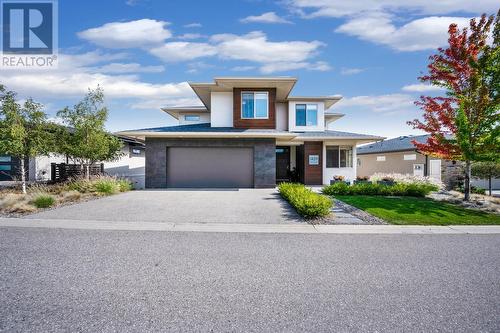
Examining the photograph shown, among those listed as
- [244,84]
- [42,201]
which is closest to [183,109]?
[244,84]

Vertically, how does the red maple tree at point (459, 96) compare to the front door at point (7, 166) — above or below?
above

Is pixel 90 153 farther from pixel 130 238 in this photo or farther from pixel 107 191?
pixel 130 238

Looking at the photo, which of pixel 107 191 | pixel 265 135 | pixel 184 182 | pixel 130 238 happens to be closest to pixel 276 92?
pixel 265 135

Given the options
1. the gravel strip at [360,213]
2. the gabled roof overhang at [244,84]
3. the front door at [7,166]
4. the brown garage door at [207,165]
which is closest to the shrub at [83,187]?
the brown garage door at [207,165]

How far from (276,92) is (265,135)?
403cm

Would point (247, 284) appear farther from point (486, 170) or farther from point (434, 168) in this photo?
point (434, 168)

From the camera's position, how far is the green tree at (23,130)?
14266 millimetres

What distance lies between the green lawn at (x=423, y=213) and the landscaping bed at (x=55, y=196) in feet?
39.9

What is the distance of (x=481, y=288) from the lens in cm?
416

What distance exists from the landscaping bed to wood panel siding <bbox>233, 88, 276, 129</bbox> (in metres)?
8.08

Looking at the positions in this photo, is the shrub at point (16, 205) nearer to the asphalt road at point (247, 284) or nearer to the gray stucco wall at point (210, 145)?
the asphalt road at point (247, 284)

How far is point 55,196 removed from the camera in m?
12.7

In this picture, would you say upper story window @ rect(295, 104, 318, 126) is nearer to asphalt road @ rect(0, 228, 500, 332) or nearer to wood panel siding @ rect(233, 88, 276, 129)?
wood panel siding @ rect(233, 88, 276, 129)

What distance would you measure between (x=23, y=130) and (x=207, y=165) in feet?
32.9
